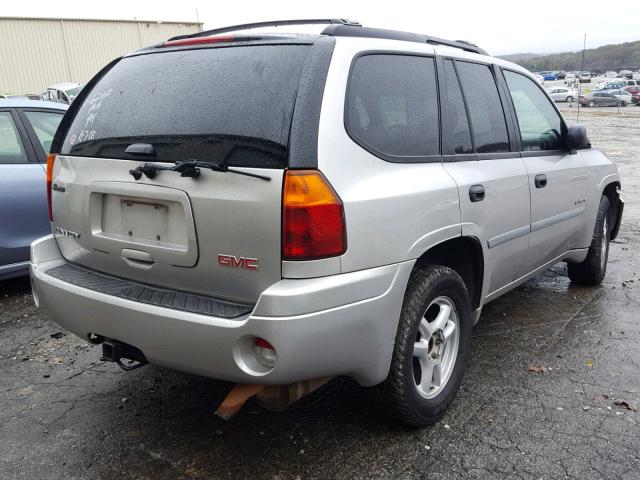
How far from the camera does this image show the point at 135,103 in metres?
2.82

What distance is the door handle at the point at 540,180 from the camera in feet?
12.4

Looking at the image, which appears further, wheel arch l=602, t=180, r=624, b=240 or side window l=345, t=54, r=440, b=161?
wheel arch l=602, t=180, r=624, b=240

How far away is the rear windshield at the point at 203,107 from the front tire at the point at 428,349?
973 mm

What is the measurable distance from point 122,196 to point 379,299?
1223 mm

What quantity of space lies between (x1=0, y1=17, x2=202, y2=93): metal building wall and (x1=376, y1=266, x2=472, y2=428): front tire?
33.0 m

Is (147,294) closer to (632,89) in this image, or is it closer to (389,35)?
(389,35)

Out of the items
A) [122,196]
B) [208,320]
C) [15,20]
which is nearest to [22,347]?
[122,196]

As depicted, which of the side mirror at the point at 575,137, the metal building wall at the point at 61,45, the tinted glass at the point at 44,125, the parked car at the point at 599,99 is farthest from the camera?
the parked car at the point at 599,99

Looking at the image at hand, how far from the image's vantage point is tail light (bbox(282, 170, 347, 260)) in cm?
228

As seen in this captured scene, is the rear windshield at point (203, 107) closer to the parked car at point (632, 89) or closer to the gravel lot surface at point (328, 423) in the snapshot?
the gravel lot surface at point (328, 423)

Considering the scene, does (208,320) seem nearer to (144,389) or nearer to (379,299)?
(379,299)

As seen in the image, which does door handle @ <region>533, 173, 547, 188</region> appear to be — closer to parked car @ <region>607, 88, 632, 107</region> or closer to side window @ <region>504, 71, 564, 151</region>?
side window @ <region>504, 71, 564, 151</region>

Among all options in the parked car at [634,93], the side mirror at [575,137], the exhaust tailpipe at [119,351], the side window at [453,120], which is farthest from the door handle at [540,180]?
the parked car at [634,93]

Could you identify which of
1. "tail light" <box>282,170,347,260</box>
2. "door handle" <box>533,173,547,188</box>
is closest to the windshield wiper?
"tail light" <box>282,170,347,260</box>
